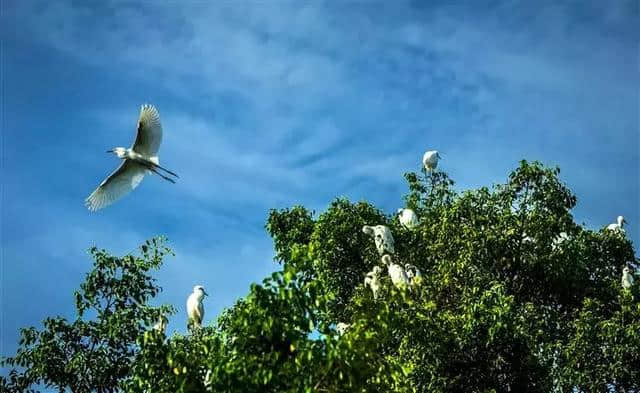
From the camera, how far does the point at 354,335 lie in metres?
10.1

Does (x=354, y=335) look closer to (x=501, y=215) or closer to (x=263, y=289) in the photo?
(x=263, y=289)

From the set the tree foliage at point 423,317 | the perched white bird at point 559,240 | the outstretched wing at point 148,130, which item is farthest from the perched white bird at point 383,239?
the outstretched wing at point 148,130

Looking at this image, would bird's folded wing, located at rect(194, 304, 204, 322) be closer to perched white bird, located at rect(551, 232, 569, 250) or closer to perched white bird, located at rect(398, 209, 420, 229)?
perched white bird, located at rect(398, 209, 420, 229)

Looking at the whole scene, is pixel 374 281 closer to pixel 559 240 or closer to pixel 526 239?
pixel 526 239

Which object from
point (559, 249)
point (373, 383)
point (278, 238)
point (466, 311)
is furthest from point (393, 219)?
point (373, 383)

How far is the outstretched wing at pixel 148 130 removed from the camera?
17031 mm

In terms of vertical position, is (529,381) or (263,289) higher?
(529,381)

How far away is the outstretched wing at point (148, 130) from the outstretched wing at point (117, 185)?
375mm

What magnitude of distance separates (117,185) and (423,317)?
6.40 metres

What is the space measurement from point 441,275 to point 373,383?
22.9ft

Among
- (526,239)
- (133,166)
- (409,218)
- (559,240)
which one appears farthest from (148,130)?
(559,240)

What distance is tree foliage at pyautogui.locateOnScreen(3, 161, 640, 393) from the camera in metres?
10.1

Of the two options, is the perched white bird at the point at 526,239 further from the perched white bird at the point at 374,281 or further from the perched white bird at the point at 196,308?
the perched white bird at the point at 196,308

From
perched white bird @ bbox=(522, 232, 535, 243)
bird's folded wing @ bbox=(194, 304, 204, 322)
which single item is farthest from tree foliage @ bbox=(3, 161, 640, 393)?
bird's folded wing @ bbox=(194, 304, 204, 322)
